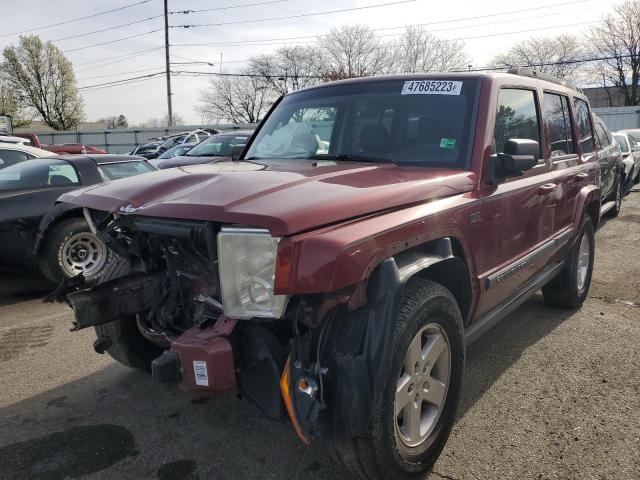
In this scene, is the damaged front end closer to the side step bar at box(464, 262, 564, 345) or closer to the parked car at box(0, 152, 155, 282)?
the side step bar at box(464, 262, 564, 345)

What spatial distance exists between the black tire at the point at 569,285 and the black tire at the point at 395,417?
2.42 m

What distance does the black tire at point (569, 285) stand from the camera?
4535 millimetres

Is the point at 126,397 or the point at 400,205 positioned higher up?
the point at 400,205

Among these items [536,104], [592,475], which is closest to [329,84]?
[536,104]

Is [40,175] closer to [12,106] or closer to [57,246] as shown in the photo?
[57,246]

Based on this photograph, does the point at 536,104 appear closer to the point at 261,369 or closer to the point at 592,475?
the point at 592,475

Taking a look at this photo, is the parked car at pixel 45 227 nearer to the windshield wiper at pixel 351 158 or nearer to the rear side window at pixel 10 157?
the rear side window at pixel 10 157

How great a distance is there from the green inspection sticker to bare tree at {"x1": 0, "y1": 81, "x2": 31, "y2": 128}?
2422 inches

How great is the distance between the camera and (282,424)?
2.92m

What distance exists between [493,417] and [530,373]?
0.71 metres

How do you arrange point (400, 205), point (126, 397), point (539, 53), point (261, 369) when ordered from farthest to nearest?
point (539, 53) → point (126, 397) → point (400, 205) → point (261, 369)

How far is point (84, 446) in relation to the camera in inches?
109

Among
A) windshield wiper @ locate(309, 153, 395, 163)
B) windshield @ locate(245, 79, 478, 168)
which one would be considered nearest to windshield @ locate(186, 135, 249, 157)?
windshield @ locate(245, 79, 478, 168)

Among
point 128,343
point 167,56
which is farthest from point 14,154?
point 167,56
